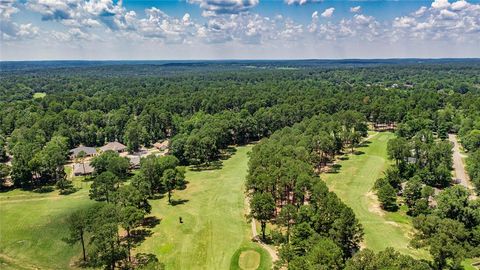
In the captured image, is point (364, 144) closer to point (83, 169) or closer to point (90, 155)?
point (83, 169)

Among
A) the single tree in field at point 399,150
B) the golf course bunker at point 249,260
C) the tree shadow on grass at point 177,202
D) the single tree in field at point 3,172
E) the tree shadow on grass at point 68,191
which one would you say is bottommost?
the tree shadow on grass at point 68,191

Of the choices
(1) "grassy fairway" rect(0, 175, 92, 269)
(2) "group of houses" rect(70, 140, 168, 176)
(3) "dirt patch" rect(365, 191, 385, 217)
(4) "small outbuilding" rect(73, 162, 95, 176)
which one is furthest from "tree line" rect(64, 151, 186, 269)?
(3) "dirt patch" rect(365, 191, 385, 217)

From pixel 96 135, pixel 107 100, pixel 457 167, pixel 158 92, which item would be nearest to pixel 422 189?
pixel 457 167

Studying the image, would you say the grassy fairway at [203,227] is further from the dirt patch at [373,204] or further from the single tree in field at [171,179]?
the dirt patch at [373,204]

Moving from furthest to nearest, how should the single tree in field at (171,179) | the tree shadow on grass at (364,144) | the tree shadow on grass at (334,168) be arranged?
the tree shadow on grass at (364,144) < the tree shadow on grass at (334,168) < the single tree in field at (171,179)

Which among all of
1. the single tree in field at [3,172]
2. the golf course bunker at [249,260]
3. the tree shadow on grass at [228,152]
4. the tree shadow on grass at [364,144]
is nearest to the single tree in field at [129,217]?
the golf course bunker at [249,260]

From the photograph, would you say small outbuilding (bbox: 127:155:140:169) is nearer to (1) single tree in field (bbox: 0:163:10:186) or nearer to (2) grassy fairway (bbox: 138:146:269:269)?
(2) grassy fairway (bbox: 138:146:269:269)

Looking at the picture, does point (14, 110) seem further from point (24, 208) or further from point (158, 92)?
point (24, 208)
